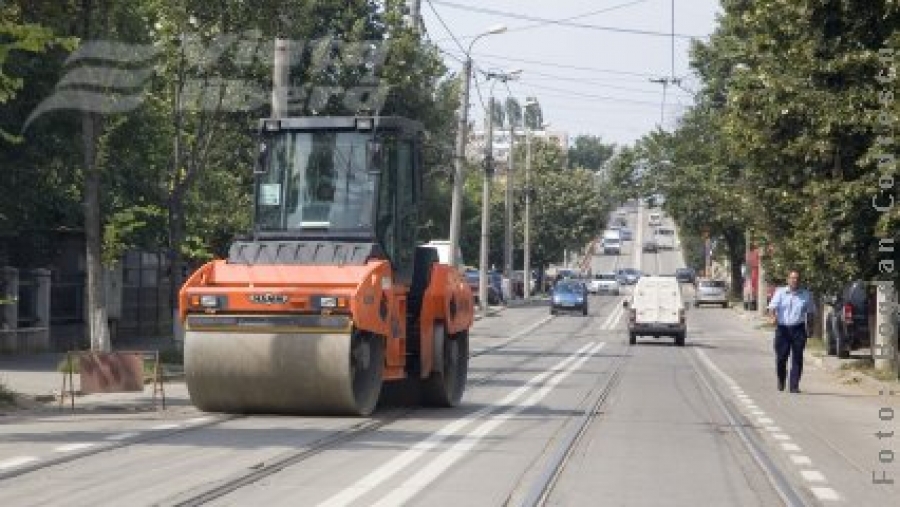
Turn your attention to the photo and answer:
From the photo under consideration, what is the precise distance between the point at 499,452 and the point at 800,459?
2928 mm

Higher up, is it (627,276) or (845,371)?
(627,276)

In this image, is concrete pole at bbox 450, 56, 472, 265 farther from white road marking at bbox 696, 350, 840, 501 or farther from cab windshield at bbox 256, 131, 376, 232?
cab windshield at bbox 256, 131, 376, 232

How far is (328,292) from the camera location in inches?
685

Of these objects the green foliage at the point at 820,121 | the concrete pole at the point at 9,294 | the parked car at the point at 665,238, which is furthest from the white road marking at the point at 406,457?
the parked car at the point at 665,238

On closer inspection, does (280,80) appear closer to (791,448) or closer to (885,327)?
(885,327)

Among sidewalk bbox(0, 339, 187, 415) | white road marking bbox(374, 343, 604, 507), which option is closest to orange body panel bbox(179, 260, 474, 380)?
white road marking bbox(374, 343, 604, 507)

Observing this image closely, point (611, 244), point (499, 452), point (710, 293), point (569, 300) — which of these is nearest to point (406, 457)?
point (499, 452)

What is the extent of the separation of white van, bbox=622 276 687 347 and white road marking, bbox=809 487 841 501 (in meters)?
35.1

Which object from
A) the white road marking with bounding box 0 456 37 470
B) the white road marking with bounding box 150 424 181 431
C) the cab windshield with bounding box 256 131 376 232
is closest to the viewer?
the white road marking with bounding box 0 456 37 470

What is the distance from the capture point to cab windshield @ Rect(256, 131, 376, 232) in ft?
62.8

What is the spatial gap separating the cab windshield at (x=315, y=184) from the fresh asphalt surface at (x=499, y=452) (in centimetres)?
255

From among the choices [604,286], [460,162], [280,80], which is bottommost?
[604,286]

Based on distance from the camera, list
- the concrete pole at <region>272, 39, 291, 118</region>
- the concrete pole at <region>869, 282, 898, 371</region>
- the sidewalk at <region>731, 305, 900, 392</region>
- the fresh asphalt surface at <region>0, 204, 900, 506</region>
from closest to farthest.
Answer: the fresh asphalt surface at <region>0, 204, 900, 506</region> < the concrete pole at <region>869, 282, 898, 371</region> < the concrete pole at <region>272, 39, 291, 118</region> < the sidewalk at <region>731, 305, 900, 392</region>

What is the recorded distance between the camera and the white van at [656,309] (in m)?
47.8
